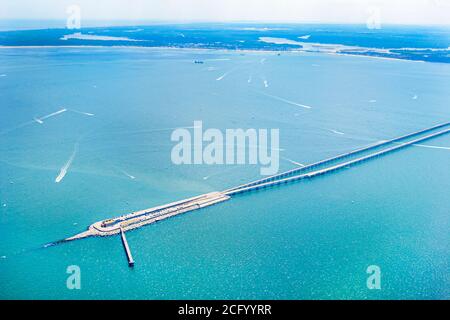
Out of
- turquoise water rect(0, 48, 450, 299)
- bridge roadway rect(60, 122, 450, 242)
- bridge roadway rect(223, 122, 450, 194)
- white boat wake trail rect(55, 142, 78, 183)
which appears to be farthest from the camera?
bridge roadway rect(223, 122, 450, 194)

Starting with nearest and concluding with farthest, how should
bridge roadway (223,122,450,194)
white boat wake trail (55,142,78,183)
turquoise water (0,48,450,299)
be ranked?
turquoise water (0,48,450,299)
white boat wake trail (55,142,78,183)
bridge roadway (223,122,450,194)

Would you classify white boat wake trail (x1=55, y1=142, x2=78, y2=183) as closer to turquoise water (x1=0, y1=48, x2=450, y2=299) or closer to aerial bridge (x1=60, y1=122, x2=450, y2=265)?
turquoise water (x1=0, y1=48, x2=450, y2=299)

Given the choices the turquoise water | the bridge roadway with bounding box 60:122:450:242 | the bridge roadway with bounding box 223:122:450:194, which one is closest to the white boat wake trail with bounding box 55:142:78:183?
the turquoise water

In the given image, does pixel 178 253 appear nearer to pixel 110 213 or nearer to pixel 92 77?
pixel 110 213

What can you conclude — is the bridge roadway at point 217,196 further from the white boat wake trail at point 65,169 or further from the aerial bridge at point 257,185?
the white boat wake trail at point 65,169

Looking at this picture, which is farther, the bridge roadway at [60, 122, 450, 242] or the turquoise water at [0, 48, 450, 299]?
the bridge roadway at [60, 122, 450, 242]

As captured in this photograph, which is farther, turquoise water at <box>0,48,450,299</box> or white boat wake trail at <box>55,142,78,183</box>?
white boat wake trail at <box>55,142,78,183</box>

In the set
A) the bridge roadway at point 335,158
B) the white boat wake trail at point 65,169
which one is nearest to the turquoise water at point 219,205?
the white boat wake trail at point 65,169
